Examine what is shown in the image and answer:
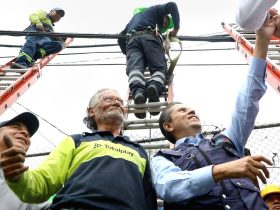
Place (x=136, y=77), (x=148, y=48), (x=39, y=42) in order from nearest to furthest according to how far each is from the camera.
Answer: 1. (x=136, y=77)
2. (x=148, y=48)
3. (x=39, y=42)

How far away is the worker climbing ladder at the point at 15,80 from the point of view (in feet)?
17.4

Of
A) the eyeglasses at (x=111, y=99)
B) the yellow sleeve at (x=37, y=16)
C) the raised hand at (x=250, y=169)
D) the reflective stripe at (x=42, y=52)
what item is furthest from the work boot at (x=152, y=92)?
the yellow sleeve at (x=37, y=16)

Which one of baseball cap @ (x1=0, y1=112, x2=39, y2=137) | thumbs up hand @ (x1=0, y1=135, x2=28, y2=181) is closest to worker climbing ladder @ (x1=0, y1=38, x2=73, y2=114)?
baseball cap @ (x1=0, y1=112, x2=39, y2=137)

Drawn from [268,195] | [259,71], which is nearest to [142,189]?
[259,71]

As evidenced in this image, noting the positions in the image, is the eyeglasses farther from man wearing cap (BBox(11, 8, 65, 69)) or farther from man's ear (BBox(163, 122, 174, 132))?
man wearing cap (BBox(11, 8, 65, 69))

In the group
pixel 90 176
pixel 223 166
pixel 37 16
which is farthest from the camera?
pixel 37 16

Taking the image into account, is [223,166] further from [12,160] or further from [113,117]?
[113,117]

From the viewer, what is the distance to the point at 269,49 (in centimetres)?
527

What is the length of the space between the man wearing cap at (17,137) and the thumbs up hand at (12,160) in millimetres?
541

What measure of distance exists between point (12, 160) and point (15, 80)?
14.4ft

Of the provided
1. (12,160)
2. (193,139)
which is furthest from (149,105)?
(12,160)

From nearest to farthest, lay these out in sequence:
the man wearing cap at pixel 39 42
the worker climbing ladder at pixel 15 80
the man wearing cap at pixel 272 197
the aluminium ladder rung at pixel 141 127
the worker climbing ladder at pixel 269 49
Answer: the man wearing cap at pixel 272 197 → the worker climbing ladder at pixel 269 49 → the aluminium ladder rung at pixel 141 127 → the worker climbing ladder at pixel 15 80 → the man wearing cap at pixel 39 42

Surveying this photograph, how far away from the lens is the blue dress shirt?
2.06m

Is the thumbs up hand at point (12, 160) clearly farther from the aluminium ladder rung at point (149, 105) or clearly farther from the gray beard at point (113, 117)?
the aluminium ladder rung at point (149, 105)
